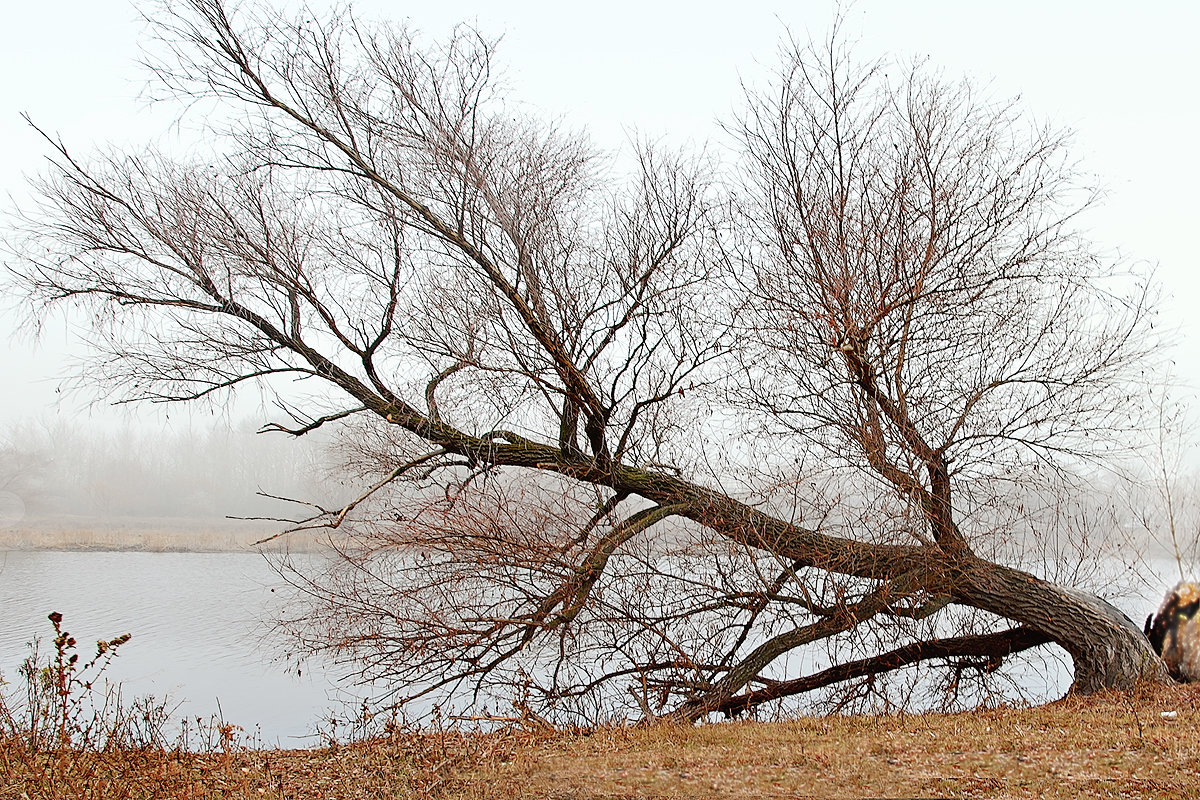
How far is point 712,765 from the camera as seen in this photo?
17.7 ft

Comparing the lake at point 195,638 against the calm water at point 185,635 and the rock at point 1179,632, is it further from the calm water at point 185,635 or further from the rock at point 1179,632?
the rock at point 1179,632

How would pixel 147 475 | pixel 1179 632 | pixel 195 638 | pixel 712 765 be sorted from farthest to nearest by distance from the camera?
1. pixel 147 475
2. pixel 195 638
3. pixel 1179 632
4. pixel 712 765

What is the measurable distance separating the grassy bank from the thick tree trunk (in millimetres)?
1821

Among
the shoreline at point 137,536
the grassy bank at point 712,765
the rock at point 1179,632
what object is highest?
the shoreline at point 137,536

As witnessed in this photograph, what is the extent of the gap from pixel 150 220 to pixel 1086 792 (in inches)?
331

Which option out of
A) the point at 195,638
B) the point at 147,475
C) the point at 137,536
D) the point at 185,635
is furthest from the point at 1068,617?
the point at 147,475

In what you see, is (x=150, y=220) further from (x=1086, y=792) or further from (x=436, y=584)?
(x=1086, y=792)

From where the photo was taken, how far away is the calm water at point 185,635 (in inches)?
393

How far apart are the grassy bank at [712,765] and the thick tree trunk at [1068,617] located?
1821 mm

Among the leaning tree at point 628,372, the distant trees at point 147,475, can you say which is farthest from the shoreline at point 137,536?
the leaning tree at point 628,372

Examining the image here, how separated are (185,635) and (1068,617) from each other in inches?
456

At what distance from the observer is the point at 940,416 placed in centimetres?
819

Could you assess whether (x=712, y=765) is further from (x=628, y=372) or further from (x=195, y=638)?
(x=195, y=638)

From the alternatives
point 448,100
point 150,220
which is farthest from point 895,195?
point 150,220
